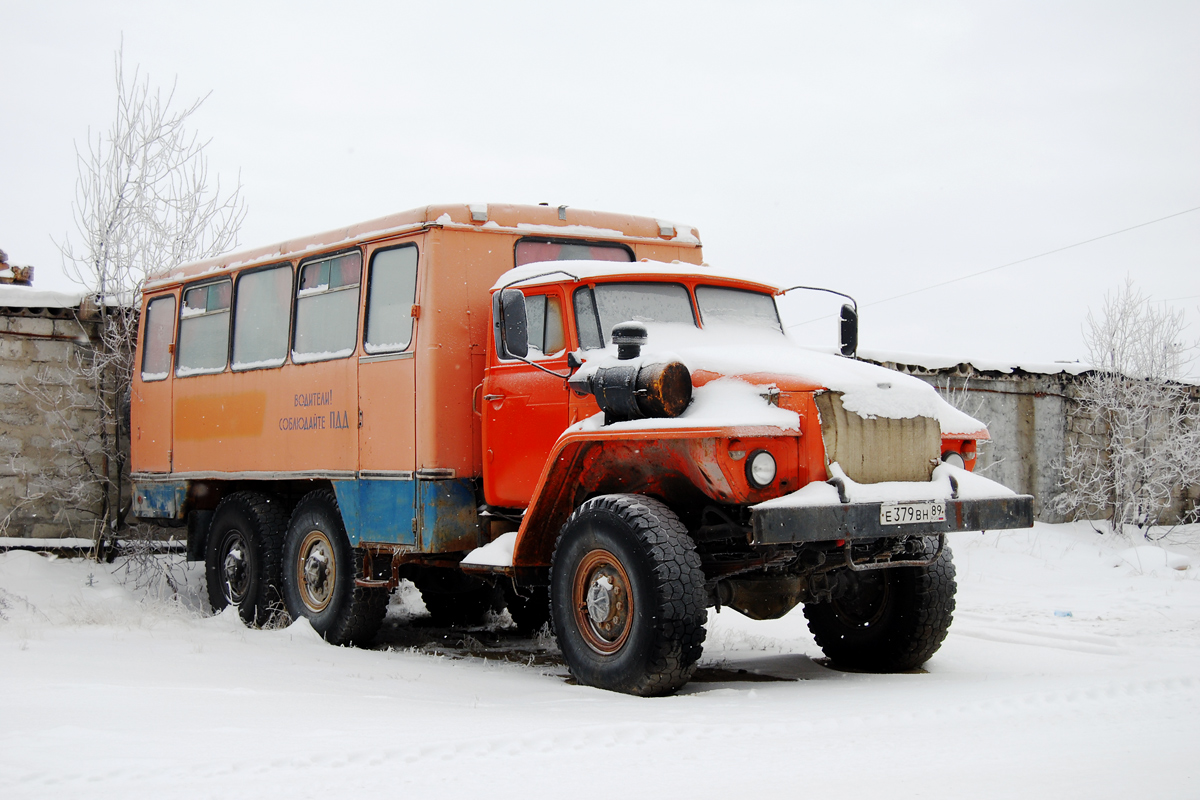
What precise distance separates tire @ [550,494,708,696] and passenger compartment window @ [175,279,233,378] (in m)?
4.95

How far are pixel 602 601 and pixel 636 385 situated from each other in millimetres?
1190

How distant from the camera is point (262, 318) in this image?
31.7 ft

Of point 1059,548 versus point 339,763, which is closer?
point 339,763

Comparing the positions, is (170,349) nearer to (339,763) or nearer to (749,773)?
(339,763)

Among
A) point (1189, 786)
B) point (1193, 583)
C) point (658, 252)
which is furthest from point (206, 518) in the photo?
point (1193, 583)

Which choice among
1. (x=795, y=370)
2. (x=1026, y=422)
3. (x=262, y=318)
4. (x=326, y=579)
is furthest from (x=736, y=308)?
(x=1026, y=422)

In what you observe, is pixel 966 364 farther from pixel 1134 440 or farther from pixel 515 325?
pixel 515 325

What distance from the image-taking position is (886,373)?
20.9 feet

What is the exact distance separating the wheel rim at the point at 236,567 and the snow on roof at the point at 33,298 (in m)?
3.20

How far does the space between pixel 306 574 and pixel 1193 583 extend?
8537 millimetres

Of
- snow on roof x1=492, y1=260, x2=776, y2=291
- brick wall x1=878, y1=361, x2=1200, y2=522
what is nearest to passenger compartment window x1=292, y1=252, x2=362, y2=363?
snow on roof x1=492, y1=260, x2=776, y2=291

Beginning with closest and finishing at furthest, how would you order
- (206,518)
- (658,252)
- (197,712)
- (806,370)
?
(197,712) < (806,370) < (658,252) < (206,518)

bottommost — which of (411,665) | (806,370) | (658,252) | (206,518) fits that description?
(411,665)

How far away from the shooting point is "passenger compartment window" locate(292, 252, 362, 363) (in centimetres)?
861
